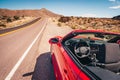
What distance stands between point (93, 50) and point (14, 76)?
3.08 meters

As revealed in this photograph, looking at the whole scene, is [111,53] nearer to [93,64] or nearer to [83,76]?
[93,64]

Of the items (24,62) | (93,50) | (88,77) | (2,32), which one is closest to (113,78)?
(88,77)

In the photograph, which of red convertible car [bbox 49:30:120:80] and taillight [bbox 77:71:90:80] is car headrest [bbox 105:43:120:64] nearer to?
red convertible car [bbox 49:30:120:80]

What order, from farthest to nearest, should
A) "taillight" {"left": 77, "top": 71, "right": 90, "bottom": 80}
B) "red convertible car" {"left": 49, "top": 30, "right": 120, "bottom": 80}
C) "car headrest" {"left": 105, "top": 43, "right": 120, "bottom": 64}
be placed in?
"car headrest" {"left": 105, "top": 43, "right": 120, "bottom": 64} → "red convertible car" {"left": 49, "top": 30, "right": 120, "bottom": 80} → "taillight" {"left": 77, "top": 71, "right": 90, "bottom": 80}

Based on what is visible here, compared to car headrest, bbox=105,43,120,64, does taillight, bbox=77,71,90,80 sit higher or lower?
lower

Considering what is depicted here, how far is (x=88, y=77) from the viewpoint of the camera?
2426 millimetres

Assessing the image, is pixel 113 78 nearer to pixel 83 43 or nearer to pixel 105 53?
pixel 105 53

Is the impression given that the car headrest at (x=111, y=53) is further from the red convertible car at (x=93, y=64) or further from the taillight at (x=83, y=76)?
the taillight at (x=83, y=76)

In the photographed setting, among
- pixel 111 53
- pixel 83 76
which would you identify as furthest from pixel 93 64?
pixel 83 76

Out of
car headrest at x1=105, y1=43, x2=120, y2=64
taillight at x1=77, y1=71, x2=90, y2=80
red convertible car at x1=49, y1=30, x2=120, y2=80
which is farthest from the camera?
car headrest at x1=105, y1=43, x2=120, y2=64

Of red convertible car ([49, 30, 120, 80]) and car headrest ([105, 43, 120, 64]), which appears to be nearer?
red convertible car ([49, 30, 120, 80])

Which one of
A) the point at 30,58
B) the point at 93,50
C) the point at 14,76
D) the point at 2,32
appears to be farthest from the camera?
the point at 2,32

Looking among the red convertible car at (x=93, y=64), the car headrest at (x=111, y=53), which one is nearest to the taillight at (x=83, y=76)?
the red convertible car at (x=93, y=64)

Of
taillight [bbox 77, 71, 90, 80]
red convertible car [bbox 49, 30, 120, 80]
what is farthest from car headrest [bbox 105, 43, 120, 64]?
taillight [bbox 77, 71, 90, 80]
